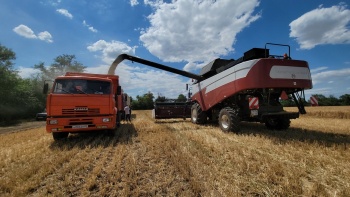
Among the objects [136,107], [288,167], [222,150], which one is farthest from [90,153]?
[136,107]

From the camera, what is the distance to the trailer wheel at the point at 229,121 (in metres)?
8.16

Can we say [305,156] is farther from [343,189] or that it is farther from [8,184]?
[8,184]

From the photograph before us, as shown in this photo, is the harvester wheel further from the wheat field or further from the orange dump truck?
the wheat field

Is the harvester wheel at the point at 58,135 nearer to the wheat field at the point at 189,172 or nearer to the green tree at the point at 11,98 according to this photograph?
the wheat field at the point at 189,172

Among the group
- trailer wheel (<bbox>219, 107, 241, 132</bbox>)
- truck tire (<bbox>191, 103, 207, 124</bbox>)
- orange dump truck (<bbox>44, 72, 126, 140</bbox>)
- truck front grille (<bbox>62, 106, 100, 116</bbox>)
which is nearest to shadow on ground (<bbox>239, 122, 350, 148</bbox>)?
trailer wheel (<bbox>219, 107, 241, 132</bbox>)

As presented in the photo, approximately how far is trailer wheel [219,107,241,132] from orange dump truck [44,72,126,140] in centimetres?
435

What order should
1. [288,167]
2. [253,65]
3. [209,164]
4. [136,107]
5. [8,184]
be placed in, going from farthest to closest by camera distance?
[136,107], [253,65], [209,164], [288,167], [8,184]

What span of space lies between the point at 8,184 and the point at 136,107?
57.0m

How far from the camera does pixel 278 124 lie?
9.32 meters

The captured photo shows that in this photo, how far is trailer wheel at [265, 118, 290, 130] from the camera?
29.7 ft

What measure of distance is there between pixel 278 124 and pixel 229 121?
254 centimetres

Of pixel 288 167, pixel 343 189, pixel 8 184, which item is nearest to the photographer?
pixel 343 189

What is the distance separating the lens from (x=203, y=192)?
3.13m

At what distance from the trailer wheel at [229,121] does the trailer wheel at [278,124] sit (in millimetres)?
1655
